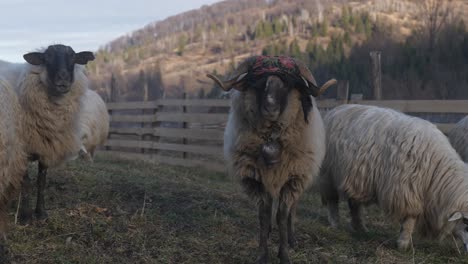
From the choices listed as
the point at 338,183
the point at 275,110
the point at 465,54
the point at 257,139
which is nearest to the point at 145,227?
the point at 257,139

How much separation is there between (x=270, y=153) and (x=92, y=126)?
27.6 feet

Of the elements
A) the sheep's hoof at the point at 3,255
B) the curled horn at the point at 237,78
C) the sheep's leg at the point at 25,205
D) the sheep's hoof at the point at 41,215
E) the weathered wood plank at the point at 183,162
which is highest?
the curled horn at the point at 237,78

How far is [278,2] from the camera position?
98812 mm

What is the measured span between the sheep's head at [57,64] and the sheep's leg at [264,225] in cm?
244

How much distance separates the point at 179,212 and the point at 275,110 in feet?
7.29

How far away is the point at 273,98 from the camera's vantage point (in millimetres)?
4910

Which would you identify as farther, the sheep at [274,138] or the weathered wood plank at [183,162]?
the weathered wood plank at [183,162]

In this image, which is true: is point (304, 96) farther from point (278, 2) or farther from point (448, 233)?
point (278, 2)

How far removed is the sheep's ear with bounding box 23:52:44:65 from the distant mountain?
20.1 meters

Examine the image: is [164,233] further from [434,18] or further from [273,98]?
[434,18]

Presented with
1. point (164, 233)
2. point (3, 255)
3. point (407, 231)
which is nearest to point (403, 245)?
point (407, 231)

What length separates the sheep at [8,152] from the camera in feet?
14.6

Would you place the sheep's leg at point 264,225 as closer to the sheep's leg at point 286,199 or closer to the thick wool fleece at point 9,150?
the sheep's leg at point 286,199

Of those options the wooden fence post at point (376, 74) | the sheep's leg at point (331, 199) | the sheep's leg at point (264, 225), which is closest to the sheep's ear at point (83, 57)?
the sheep's leg at point (264, 225)
